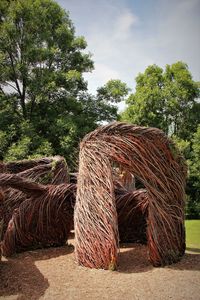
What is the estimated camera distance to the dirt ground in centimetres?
522

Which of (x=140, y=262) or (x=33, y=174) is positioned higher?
(x=33, y=174)

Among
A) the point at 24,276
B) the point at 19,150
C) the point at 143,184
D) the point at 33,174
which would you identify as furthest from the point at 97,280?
the point at 19,150

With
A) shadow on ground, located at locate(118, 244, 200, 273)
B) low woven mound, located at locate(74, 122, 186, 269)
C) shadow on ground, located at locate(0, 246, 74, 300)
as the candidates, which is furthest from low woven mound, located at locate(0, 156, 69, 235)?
shadow on ground, located at locate(118, 244, 200, 273)

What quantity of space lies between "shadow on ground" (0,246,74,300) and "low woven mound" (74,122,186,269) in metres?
0.93

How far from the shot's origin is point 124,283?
563cm

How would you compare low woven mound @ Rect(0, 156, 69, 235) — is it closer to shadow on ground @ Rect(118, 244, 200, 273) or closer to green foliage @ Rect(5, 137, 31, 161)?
shadow on ground @ Rect(118, 244, 200, 273)

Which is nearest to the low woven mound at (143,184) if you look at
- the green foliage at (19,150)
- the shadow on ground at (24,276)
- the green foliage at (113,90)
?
the shadow on ground at (24,276)

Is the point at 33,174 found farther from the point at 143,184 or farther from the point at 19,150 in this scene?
the point at 19,150

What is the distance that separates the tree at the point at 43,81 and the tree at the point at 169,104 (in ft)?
20.4

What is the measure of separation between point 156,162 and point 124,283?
2.10m

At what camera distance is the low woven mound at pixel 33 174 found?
28.6ft

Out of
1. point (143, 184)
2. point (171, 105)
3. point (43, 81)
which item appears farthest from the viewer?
point (171, 105)

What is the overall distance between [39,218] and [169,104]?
21.5 metres

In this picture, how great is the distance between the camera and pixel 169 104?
28062mm
